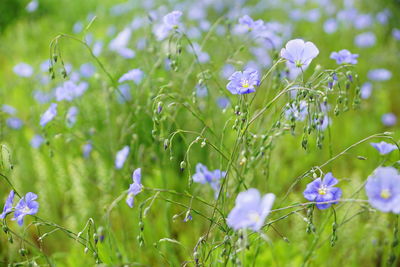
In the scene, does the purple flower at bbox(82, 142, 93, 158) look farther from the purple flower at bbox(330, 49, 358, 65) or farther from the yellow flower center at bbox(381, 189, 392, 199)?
the yellow flower center at bbox(381, 189, 392, 199)

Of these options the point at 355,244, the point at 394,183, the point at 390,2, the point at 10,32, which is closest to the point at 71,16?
the point at 10,32

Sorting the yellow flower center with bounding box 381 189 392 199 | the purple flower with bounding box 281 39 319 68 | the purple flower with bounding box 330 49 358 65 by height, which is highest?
the purple flower with bounding box 330 49 358 65

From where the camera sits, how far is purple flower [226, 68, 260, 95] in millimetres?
1697

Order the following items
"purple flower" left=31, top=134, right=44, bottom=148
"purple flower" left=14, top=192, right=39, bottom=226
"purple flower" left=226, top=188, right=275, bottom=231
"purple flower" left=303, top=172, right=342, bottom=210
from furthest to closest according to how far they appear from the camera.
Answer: "purple flower" left=31, top=134, right=44, bottom=148 → "purple flower" left=14, top=192, right=39, bottom=226 → "purple flower" left=303, top=172, right=342, bottom=210 → "purple flower" left=226, top=188, right=275, bottom=231

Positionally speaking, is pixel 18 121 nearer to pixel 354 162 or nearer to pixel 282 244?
pixel 282 244

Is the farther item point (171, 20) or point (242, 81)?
point (171, 20)

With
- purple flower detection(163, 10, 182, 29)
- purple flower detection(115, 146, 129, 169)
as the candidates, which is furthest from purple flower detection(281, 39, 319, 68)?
purple flower detection(115, 146, 129, 169)

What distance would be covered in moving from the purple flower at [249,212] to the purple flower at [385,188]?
0.32m

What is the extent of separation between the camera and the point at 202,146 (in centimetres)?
163

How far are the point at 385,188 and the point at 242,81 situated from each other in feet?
2.15

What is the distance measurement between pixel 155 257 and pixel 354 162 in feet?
6.08

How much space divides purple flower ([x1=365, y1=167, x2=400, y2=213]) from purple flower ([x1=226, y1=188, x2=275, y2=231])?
0.32 metres

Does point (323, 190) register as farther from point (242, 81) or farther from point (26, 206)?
point (26, 206)

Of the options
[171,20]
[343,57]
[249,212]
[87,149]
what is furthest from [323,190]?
[87,149]
